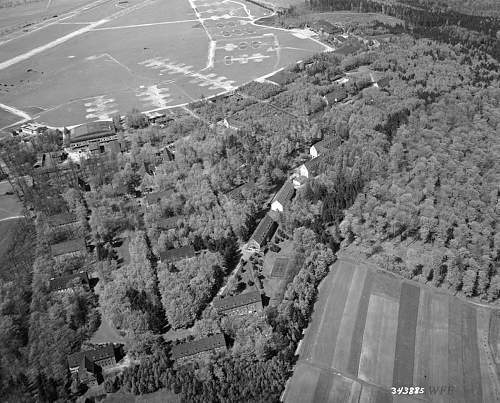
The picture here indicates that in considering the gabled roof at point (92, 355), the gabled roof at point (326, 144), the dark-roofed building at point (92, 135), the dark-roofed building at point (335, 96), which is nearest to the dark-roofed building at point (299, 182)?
the gabled roof at point (326, 144)

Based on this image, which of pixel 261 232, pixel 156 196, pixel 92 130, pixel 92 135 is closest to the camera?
pixel 261 232

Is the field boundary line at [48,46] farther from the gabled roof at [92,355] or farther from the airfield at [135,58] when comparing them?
the gabled roof at [92,355]

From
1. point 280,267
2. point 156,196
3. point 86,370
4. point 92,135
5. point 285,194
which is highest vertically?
point 92,135

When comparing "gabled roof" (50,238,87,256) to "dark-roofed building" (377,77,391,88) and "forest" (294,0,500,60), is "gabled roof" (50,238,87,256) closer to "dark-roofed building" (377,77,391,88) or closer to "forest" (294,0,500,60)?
"dark-roofed building" (377,77,391,88)

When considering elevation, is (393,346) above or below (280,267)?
below

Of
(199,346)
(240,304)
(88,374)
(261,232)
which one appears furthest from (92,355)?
(261,232)

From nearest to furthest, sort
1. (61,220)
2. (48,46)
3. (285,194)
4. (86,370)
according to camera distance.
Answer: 1. (86,370)
2. (285,194)
3. (61,220)
4. (48,46)

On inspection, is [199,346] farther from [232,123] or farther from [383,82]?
[383,82]

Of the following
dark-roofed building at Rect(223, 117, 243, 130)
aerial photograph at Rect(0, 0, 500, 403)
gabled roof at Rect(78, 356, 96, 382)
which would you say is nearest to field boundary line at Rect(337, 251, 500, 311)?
aerial photograph at Rect(0, 0, 500, 403)

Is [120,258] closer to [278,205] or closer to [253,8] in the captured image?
[278,205]
